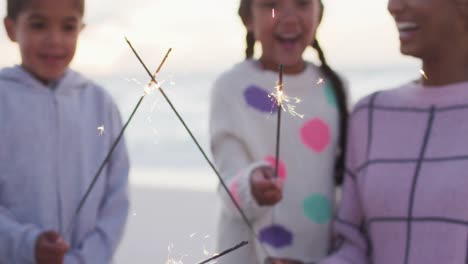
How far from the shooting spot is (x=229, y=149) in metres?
1.68

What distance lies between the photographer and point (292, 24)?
1691 millimetres

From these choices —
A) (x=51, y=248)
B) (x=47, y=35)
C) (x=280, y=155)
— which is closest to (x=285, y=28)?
(x=280, y=155)

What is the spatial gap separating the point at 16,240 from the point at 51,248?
5.1 inches

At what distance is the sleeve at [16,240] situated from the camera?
1.59 m

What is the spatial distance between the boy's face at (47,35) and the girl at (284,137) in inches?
11.6

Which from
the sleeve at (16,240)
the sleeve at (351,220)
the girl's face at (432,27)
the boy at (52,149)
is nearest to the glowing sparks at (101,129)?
the boy at (52,149)

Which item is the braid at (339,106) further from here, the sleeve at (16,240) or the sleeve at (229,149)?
the sleeve at (16,240)

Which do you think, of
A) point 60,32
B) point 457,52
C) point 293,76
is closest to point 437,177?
point 457,52

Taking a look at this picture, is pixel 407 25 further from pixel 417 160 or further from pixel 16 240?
pixel 16 240

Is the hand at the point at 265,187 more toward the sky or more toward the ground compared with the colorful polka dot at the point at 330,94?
more toward the ground

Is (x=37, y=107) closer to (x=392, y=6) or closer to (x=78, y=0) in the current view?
(x=78, y=0)

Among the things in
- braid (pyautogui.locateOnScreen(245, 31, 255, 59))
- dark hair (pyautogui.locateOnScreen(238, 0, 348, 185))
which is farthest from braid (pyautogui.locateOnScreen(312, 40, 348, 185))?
braid (pyautogui.locateOnScreen(245, 31, 255, 59))

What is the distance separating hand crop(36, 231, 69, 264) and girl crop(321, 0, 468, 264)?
0.45 meters

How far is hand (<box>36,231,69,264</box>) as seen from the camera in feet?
4.85
